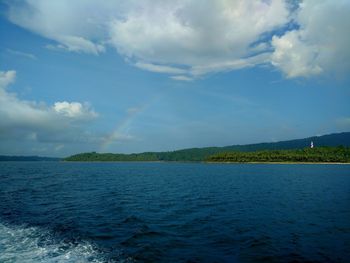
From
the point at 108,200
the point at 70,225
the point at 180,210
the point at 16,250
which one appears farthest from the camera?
the point at 108,200

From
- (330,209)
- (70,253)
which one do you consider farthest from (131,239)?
(330,209)

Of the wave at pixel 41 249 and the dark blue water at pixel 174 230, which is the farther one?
the dark blue water at pixel 174 230

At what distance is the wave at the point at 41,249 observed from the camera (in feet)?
70.6

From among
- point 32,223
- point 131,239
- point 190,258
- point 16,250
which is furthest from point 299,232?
point 32,223

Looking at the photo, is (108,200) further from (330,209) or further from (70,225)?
(330,209)

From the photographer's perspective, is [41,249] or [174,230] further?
[174,230]

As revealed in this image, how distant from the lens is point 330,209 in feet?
135

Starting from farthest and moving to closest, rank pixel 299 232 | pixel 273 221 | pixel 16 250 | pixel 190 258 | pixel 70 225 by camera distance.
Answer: pixel 273 221, pixel 70 225, pixel 299 232, pixel 16 250, pixel 190 258

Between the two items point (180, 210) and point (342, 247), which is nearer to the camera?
point (342, 247)

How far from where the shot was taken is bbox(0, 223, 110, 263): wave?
847 inches

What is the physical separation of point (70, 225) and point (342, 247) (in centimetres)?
2317

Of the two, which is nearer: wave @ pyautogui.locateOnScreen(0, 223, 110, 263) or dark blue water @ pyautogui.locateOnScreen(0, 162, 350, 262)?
wave @ pyautogui.locateOnScreen(0, 223, 110, 263)

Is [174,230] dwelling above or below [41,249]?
below

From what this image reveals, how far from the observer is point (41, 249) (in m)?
23.6
